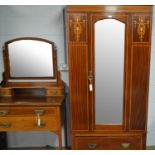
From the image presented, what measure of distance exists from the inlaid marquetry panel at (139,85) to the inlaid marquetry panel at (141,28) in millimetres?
79

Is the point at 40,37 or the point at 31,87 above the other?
the point at 40,37

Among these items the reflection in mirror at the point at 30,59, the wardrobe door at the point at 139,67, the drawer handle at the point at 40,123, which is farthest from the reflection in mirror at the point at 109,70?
the reflection in mirror at the point at 30,59

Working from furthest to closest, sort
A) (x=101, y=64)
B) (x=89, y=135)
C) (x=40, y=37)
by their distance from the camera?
(x=40, y=37) → (x=89, y=135) → (x=101, y=64)

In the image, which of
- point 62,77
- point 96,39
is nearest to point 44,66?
point 62,77

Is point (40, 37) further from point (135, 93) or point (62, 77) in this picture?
point (135, 93)

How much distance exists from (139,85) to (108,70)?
36 centimetres

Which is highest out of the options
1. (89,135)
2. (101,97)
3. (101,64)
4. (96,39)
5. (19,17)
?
(19,17)

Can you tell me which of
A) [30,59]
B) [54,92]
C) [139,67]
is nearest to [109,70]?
[139,67]

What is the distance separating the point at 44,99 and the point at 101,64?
0.76 meters

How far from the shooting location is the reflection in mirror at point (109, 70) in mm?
2160

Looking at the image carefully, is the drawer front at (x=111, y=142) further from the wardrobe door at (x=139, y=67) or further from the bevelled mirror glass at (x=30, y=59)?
the bevelled mirror glass at (x=30, y=59)

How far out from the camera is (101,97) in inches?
91.9

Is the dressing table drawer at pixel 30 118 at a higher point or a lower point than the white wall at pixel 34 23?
lower

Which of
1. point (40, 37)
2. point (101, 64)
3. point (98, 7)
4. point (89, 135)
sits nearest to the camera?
point (98, 7)
